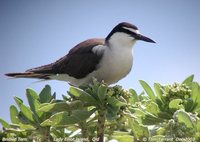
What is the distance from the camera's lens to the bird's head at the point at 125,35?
7184mm

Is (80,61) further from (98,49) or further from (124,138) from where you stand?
(124,138)

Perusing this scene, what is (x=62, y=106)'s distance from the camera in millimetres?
3029

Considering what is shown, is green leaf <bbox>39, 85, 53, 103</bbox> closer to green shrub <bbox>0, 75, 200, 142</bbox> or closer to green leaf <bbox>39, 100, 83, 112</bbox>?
green shrub <bbox>0, 75, 200, 142</bbox>

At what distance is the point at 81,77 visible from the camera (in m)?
6.67

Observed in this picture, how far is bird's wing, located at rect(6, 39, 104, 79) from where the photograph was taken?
6676mm

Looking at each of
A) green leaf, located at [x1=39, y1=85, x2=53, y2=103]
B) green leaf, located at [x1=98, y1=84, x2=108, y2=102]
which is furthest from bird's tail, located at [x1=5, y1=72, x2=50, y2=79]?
green leaf, located at [x1=98, y1=84, x2=108, y2=102]

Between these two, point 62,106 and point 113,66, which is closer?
point 62,106

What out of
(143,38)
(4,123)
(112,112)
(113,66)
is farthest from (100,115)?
(143,38)

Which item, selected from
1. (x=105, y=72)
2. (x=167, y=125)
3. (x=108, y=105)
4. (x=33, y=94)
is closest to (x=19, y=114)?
(x=33, y=94)

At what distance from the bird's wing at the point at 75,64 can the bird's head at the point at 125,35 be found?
0.24m

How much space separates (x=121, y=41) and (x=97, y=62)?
32.1 inches

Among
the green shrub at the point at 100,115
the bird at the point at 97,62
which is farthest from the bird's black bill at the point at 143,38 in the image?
the green shrub at the point at 100,115

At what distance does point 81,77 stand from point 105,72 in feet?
1.54

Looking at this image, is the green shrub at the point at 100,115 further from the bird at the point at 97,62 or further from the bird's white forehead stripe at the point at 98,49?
the bird's white forehead stripe at the point at 98,49
